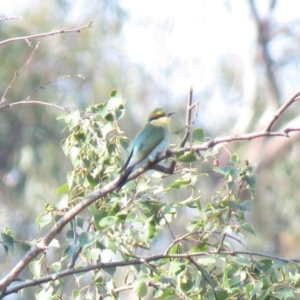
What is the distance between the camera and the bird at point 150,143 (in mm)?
2243

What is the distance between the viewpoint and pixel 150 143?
2623 mm

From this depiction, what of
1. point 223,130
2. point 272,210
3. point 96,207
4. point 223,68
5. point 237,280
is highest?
point 96,207

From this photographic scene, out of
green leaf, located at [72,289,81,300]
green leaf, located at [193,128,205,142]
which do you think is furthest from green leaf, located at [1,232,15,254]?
green leaf, located at [193,128,205,142]

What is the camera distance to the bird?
224 centimetres

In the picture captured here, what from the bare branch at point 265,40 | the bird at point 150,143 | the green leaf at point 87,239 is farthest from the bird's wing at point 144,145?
the bare branch at point 265,40

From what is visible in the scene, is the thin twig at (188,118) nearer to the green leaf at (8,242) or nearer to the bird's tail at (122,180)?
the bird's tail at (122,180)

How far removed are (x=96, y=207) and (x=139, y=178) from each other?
0.14 m

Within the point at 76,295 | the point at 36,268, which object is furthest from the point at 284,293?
the point at 36,268

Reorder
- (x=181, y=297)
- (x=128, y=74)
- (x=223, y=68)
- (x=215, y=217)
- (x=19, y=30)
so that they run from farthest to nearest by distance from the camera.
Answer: (x=223, y=68), (x=128, y=74), (x=19, y=30), (x=215, y=217), (x=181, y=297)

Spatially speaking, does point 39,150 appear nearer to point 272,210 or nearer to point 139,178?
point 272,210

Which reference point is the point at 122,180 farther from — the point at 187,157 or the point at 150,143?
the point at 150,143

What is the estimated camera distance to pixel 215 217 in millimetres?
1990

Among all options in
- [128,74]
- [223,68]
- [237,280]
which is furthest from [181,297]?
[223,68]

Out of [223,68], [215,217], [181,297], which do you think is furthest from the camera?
[223,68]
